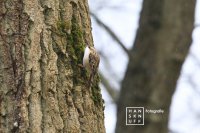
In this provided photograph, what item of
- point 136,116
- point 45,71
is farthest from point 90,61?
point 136,116

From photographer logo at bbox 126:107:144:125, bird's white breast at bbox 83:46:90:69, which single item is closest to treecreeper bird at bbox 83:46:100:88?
bird's white breast at bbox 83:46:90:69

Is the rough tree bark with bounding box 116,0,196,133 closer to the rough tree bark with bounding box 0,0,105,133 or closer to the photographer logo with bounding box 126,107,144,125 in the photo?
the photographer logo with bounding box 126,107,144,125

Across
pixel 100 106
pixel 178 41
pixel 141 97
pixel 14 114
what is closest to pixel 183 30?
pixel 178 41

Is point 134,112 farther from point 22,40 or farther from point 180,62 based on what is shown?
point 22,40

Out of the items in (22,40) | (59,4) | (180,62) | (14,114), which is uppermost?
(180,62)

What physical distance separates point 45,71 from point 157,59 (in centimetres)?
182

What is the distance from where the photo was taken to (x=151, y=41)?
14.3ft

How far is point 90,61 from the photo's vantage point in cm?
275

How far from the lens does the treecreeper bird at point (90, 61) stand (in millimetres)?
2729

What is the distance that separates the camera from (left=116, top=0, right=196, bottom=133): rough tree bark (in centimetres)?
422

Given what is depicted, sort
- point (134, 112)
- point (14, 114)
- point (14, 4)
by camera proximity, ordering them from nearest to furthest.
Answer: point (14, 114)
point (14, 4)
point (134, 112)

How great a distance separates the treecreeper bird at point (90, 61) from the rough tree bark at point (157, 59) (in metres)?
1.39

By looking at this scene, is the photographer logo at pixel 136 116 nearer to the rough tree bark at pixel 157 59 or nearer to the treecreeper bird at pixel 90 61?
the rough tree bark at pixel 157 59

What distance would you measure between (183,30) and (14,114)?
209cm
